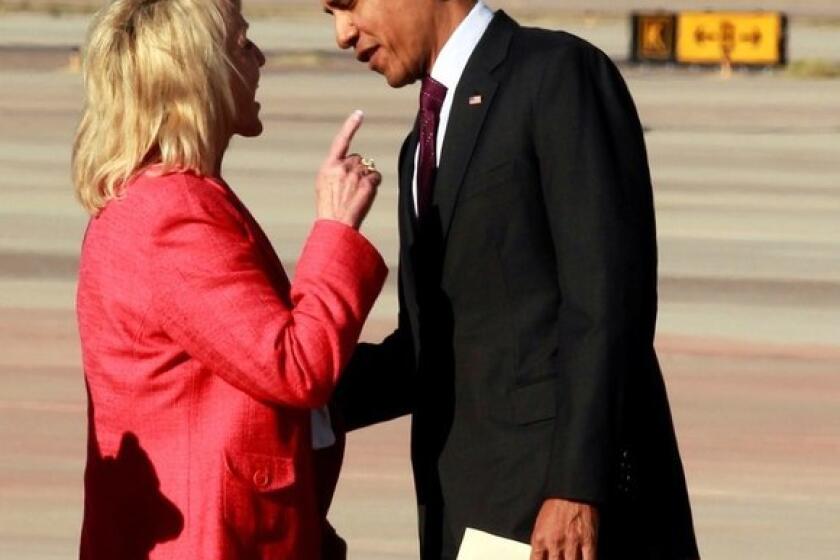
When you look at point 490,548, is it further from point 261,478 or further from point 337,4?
point 337,4

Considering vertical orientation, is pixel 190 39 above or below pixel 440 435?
above

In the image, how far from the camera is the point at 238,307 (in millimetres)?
3646

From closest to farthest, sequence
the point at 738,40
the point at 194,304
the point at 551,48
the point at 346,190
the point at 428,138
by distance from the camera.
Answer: the point at 194,304
the point at 346,190
the point at 551,48
the point at 428,138
the point at 738,40

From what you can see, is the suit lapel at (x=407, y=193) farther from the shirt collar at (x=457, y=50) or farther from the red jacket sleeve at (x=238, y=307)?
the red jacket sleeve at (x=238, y=307)

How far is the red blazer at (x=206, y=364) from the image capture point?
3646mm

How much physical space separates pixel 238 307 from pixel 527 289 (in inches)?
20.8

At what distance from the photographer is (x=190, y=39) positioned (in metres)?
3.71

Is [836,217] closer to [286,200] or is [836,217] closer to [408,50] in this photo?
[286,200]

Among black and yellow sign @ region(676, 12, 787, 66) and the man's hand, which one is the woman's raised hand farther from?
black and yellow sign @ region(676, 12, 787, 66)

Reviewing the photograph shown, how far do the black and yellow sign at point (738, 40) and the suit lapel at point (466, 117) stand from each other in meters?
30.3

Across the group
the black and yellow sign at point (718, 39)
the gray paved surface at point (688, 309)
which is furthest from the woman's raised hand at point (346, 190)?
the black and yellow sign at point (718, 39)

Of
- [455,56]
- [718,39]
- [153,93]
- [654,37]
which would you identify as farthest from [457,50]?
[654,37]

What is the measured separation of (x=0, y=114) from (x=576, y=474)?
23.5 meters

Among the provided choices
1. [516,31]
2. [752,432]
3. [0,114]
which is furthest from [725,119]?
[516,31]
